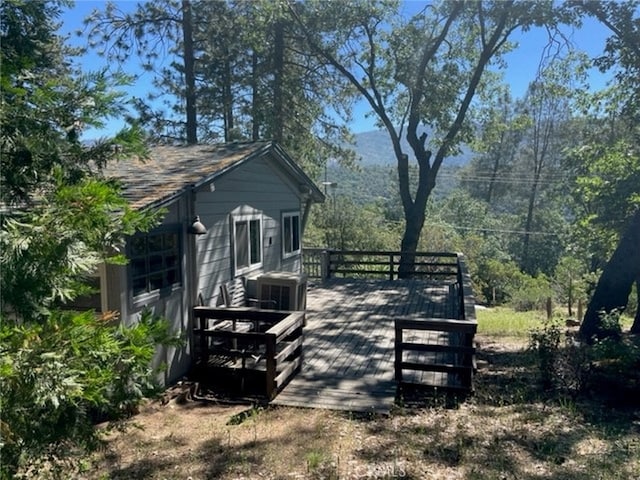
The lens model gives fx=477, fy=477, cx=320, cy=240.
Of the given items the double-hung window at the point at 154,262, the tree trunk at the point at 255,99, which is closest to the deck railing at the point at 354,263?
the tree trunk at the point at 255,99

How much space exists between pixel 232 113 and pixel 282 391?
14781mm

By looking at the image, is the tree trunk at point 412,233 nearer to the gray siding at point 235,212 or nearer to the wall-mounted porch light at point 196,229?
the gray siding at point 235,212

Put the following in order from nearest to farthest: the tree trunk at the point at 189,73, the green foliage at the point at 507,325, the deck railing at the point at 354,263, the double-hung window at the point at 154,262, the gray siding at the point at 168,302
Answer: the gray siding at the point at 168,302
the double-hung window at the point at 154,262
the green foliage at the point at 507,325
the deck railing at the point at 354,263
the tree trunk at the point at 189,73

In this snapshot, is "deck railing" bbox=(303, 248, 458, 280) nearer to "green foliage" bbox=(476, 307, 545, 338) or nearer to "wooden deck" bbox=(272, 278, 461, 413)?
"wooden deck" bbox=(272, 278, 461, 413)

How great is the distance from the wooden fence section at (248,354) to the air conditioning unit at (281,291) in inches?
52.9

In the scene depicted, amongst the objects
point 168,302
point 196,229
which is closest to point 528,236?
point 196,229

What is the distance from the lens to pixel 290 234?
35.5 ft

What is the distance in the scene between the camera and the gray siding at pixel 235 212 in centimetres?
707

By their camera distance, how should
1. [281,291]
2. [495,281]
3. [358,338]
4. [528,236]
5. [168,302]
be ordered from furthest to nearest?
[528,236] → [495,281] → [281,291] → [358,338] → [168,302]

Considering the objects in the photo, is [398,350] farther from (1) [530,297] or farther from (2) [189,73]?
Answer: (2) [189,73]

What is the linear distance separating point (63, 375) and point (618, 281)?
9.19 meters

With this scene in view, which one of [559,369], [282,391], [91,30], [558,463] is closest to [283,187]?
[282,391]

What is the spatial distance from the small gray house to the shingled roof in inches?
0.5

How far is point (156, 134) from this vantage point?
18.3 metres
